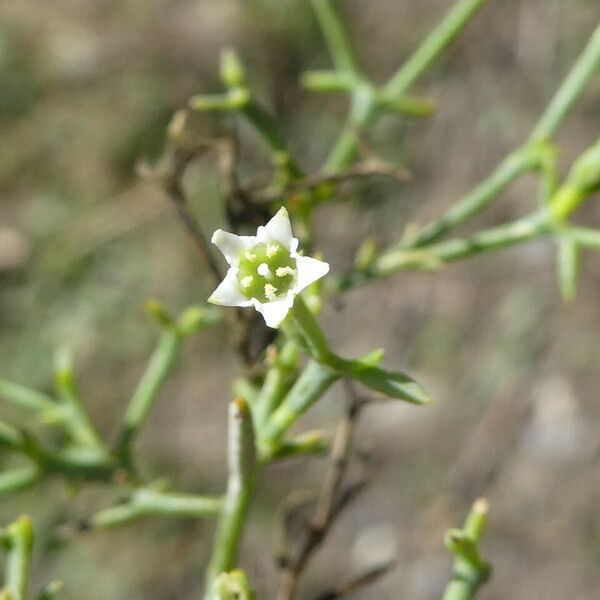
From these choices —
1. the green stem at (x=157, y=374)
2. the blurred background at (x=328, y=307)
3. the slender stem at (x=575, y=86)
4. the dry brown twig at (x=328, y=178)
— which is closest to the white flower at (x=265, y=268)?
the dry brown twig at (x=328, y=178)

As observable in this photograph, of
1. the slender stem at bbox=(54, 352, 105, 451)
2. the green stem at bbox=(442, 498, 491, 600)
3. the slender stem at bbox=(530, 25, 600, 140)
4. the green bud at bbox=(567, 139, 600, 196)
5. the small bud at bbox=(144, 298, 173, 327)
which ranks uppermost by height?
the slender stem at bbox=(530, 25, 600, 140)

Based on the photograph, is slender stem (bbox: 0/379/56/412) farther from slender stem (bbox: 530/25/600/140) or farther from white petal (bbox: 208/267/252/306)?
slender stem (bbox: 530/25/600/140)

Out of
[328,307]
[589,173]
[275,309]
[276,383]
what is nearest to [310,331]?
[275,309]

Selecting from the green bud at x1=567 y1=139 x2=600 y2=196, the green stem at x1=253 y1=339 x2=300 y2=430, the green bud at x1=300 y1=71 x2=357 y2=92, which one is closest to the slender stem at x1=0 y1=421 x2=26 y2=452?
the green stem at x1=253 y1=339 x2=300 y2=430

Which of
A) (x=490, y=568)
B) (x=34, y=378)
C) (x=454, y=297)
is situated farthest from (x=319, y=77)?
(x=34, y=378)

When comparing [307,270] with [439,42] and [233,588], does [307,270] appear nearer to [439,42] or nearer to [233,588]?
[233,588]
